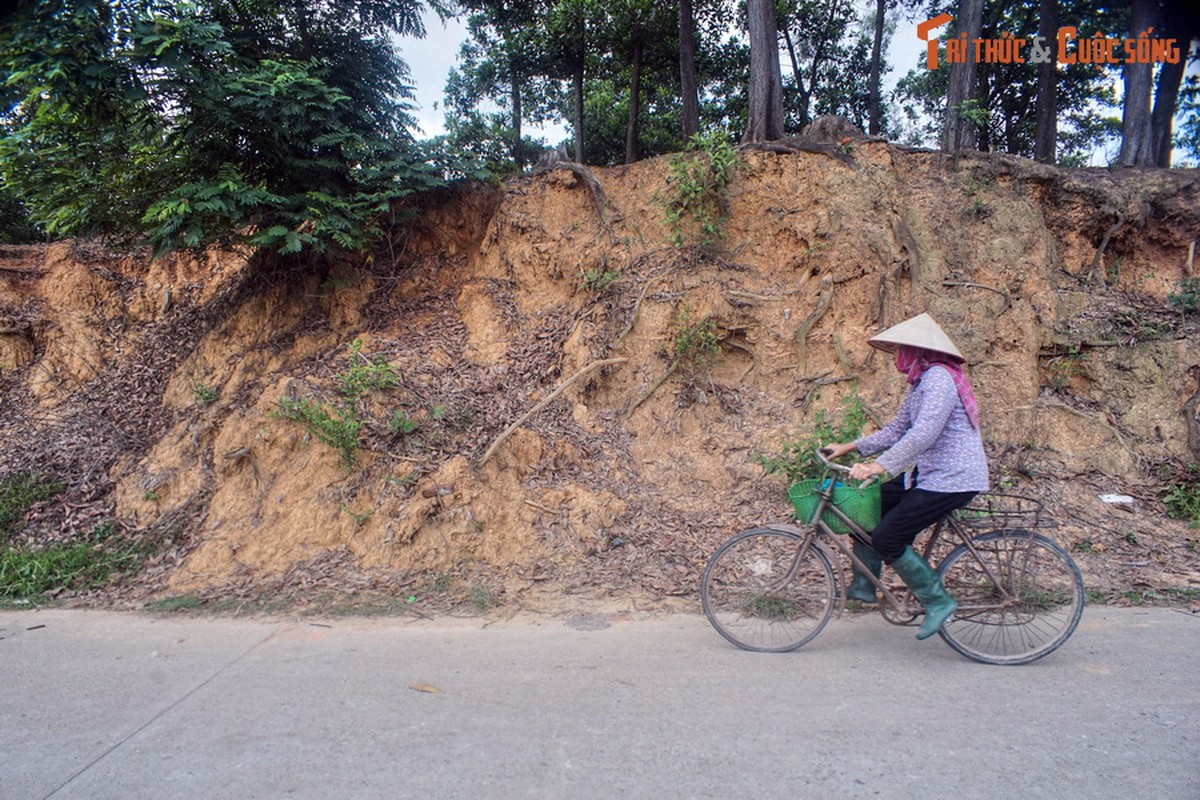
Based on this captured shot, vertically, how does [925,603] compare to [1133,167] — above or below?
below

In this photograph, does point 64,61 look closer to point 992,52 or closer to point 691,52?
point 691,52

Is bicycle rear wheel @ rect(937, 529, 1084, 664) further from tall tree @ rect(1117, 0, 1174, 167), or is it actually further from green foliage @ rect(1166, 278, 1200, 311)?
tall tree @ rect(1117, 0, 1174, 167)

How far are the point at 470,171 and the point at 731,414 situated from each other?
168 inches

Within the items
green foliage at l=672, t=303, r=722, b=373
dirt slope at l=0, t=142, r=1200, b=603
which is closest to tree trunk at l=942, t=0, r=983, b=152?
dirt slope at l=0, t=142, r=1200, b=603

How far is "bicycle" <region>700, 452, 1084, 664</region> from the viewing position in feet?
13.9

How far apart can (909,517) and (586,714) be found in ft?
6.80

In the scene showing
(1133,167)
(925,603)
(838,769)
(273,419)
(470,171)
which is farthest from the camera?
(1133,167)

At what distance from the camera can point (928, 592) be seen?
13.6ft

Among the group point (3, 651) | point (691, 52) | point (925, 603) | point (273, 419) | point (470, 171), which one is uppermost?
point (691, 52)

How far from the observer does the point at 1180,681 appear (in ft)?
12.7

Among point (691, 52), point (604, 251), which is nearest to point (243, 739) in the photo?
point (604, 251)

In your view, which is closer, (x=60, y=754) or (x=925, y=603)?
(x=60, y=754)

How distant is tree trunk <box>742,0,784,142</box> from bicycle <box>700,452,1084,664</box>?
655 cm

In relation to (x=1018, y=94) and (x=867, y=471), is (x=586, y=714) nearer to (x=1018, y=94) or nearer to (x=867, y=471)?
(x=867, y=471)
